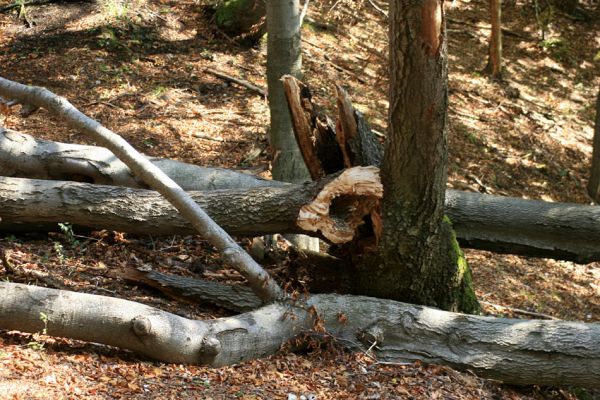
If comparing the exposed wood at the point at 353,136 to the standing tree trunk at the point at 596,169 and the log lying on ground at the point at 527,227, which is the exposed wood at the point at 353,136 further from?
the standing tree trunk at the point at 596,169

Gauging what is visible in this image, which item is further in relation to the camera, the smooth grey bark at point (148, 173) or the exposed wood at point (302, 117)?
the exposed wood at point (302, 117)

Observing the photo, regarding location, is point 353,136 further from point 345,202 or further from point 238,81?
point 238,81

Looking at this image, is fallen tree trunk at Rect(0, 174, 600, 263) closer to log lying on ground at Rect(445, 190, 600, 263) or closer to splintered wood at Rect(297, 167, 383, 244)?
splintered wood at Rect(297, 167, 383, 244)

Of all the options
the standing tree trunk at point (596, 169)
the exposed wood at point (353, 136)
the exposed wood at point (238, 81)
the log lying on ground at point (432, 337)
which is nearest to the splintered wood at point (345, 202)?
the exposed wood at point (353, 136)

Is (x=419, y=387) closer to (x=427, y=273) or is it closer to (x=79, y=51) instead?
(x=427, y=273)

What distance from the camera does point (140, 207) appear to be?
5551 millimetres

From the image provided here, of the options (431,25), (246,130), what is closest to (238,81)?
(246,130)

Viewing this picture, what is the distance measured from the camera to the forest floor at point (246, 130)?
4.39 m

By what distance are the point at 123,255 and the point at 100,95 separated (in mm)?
3906

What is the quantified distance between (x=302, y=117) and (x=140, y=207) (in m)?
1.50

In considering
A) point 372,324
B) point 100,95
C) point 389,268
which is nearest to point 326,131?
point 389,268

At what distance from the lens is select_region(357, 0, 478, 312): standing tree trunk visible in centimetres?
463

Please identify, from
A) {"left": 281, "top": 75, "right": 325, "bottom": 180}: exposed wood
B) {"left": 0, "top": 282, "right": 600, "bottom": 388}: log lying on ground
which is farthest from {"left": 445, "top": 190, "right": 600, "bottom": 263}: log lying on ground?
{"left": 281, "top": 75, "right": 325, "bottom": 180}: exposed wood

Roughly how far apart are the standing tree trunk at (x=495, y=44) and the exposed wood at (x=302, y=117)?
810cm
